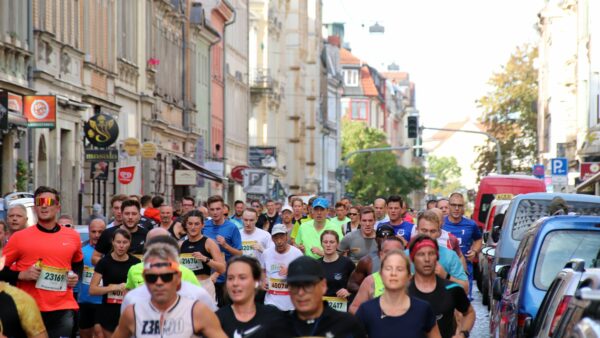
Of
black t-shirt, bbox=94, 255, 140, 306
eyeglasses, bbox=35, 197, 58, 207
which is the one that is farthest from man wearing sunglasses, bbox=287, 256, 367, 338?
black t-shirt, bbox=94, 255, 140, 306

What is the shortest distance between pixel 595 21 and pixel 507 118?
31.0m

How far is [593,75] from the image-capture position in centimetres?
6256

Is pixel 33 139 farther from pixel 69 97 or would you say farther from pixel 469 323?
pixel 469 323

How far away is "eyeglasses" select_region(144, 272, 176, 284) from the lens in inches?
334

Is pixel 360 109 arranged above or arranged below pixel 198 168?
above

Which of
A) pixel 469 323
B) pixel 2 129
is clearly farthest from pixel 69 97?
pixel 469 323

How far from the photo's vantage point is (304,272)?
8367 mm

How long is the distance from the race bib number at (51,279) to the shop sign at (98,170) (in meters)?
24.5

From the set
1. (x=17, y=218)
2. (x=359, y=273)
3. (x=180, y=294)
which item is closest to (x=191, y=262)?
(x=17, y=218)

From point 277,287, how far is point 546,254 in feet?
13.4

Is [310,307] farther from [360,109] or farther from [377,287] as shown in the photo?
[360,109]

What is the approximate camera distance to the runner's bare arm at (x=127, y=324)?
28.9 ft

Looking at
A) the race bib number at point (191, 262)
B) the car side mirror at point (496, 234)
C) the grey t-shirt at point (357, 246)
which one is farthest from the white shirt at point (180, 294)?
the car side mirror at point (496, 234)

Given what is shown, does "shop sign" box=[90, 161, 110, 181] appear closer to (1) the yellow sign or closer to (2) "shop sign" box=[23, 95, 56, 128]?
(1) the yellow sign
